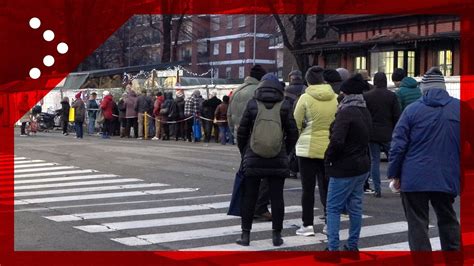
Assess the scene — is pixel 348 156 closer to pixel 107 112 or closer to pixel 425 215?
pixel 425 215

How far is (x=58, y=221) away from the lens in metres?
9.09

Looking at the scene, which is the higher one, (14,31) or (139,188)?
(14,31)

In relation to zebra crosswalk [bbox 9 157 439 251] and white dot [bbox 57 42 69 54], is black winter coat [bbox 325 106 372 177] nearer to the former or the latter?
zebra crosswalk [bbox 9 157 439 251]

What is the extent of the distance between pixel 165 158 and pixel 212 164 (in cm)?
213

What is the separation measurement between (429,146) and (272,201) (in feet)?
8.09

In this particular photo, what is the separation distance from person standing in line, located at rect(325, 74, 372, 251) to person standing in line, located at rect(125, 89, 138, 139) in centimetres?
2172

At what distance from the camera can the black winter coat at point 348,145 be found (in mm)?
6570

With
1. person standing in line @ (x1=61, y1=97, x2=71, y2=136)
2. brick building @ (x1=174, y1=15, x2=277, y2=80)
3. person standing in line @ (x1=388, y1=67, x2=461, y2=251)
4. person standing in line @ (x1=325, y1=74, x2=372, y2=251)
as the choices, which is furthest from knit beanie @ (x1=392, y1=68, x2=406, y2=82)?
brick building @ (x1=174, y1=15, x2=277, y2=80)

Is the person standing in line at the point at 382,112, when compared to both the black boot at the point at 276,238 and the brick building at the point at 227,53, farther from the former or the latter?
the brick building at the point at 227,53

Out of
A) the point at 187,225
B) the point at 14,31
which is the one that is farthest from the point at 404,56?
the point at 14,31

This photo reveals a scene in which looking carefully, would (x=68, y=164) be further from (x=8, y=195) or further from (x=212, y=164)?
(x=8, y=195)

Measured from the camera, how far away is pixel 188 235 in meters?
8.11

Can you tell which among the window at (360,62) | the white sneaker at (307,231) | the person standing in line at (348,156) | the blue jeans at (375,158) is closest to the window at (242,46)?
the window at (360,62)

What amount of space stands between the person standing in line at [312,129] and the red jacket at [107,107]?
21810 mm
